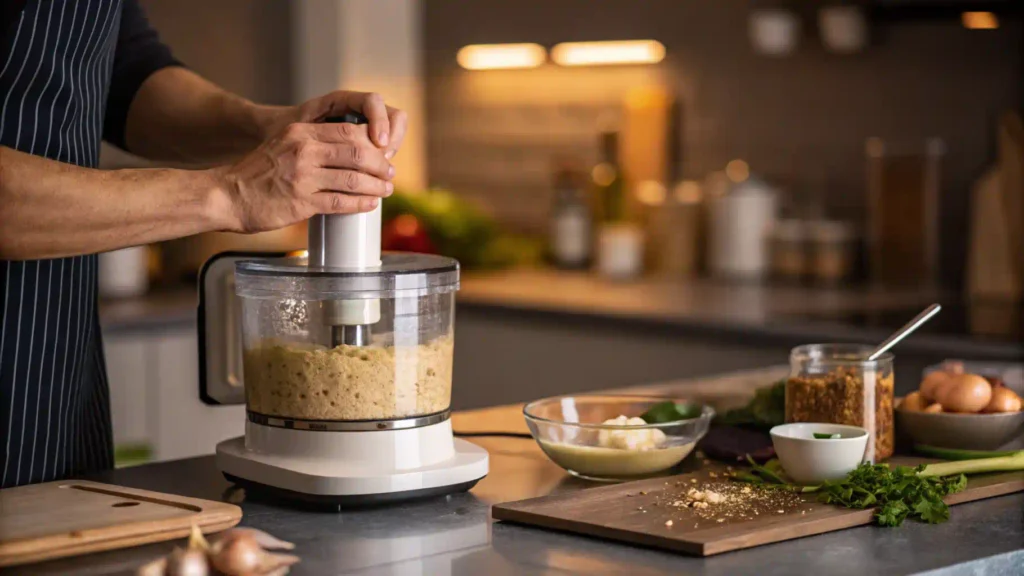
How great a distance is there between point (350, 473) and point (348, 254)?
225 mm

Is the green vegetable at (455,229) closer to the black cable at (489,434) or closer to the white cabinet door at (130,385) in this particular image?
the white cabinet door at (130,385)

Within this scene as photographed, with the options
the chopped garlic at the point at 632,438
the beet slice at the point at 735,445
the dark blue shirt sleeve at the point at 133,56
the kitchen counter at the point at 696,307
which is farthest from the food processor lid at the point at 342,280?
the kitchen counter at the point at 696,307

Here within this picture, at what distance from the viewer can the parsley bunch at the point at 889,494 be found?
1.27 m

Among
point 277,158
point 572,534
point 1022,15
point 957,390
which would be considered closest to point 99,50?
point 277,158

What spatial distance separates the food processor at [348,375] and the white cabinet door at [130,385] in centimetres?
183

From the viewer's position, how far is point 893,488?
4.25ft

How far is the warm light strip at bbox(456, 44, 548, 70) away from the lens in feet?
13.6

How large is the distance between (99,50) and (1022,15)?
7.36ft

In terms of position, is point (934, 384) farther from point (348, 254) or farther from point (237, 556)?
point (237, 556)

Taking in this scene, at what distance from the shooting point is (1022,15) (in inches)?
122

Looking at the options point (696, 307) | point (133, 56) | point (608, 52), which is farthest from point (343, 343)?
point (608, 52)

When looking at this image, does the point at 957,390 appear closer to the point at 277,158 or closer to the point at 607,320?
the point at 277,158

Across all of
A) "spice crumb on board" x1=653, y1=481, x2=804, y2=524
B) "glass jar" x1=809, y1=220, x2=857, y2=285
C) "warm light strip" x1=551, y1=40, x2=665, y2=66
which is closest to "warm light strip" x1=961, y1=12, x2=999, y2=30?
"glass jar" x1=809, y1=220, x2=857, y2=285

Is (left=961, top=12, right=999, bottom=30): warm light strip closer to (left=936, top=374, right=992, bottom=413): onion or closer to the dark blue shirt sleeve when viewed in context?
(left=936, top=374, right=992, bottom=413): onion
